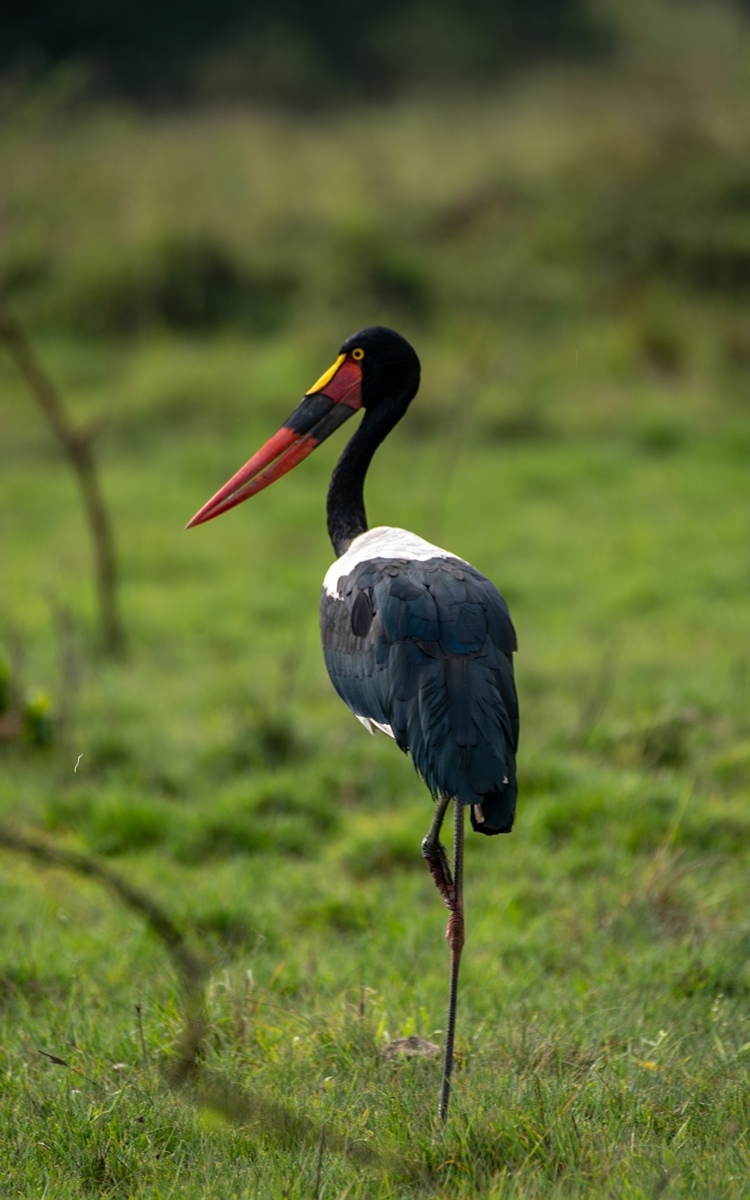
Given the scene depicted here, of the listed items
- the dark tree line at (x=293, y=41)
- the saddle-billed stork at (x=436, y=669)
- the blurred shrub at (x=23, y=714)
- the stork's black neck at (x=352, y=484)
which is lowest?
the blurred shrub at (x=23, y=714)

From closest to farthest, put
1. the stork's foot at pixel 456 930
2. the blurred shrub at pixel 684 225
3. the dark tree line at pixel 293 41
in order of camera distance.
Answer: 1. the stork's foot at pixel 456 930
2. the blurred shrub at pixel 684 225
3. the dark tree line at pixel 293 41

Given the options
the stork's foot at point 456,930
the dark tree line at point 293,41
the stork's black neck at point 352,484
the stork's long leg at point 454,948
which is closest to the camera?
the stork's long leg at point 454,948

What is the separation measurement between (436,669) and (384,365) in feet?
3.58

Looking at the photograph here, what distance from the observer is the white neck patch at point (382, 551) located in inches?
135

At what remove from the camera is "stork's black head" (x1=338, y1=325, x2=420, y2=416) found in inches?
→ 153

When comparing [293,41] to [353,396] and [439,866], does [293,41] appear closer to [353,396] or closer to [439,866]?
[353,396]

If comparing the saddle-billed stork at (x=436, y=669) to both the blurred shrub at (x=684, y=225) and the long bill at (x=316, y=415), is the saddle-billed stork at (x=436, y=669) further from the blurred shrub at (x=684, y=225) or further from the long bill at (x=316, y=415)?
the blurred shrub at (x=684, y=225)

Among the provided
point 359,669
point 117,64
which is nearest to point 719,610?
point 359,669

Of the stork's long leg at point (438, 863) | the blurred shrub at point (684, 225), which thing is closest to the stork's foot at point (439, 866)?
the stork's long leg at point (438, 863)

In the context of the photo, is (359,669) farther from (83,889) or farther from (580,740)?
(580,740)

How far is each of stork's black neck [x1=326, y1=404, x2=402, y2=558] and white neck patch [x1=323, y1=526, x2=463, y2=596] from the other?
0.45 feet

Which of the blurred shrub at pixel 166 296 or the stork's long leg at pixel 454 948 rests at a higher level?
the blurred shrub at pixel 166 296

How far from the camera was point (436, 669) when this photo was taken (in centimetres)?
313

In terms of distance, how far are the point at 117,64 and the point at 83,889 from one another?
913 inches
